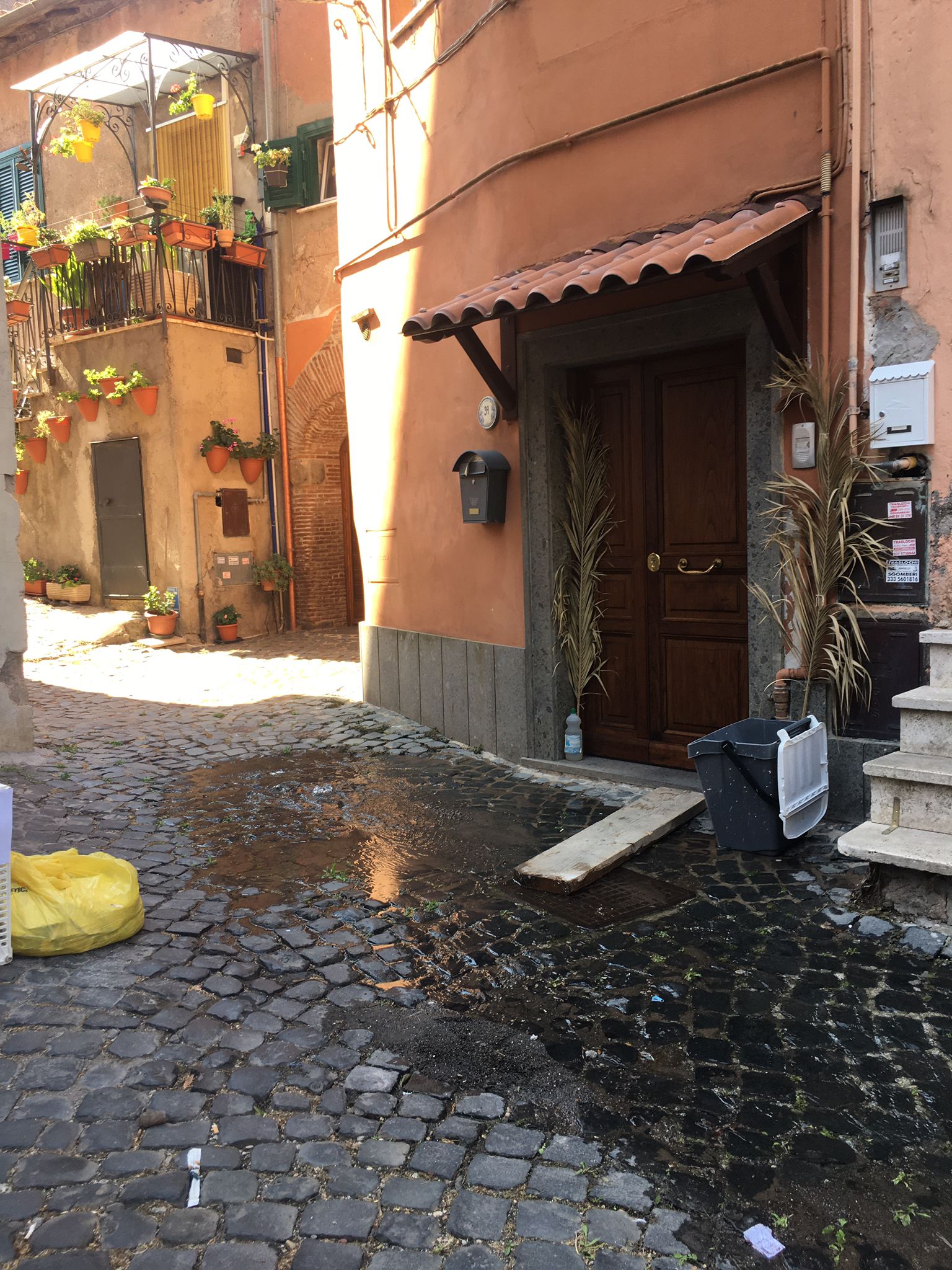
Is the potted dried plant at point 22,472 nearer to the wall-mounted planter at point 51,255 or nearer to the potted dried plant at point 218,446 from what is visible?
the wall-mounted planter at point 51,255

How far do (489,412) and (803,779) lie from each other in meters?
3.19

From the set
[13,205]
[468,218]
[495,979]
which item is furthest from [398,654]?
[13,205]

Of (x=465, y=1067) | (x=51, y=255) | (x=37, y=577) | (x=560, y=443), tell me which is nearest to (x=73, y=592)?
(x=37, y=577)

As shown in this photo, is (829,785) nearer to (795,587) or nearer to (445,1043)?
(795,587)

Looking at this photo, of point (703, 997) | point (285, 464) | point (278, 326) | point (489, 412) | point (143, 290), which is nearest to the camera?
point (703, 997)

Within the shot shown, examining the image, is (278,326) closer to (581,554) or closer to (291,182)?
(291,182)

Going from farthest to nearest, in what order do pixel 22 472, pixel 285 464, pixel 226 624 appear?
pixel 22 472 → pixel 285 464 → pixel 226 624

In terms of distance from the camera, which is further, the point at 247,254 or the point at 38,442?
the point at 38,442

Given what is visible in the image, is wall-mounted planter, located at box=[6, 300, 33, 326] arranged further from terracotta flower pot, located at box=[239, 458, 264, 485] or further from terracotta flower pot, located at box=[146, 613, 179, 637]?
terracotta flower pot, located at box=[146, 613, 179, 637]

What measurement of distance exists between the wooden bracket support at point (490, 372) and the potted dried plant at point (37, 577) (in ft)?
30.9

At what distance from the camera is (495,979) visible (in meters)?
3.55

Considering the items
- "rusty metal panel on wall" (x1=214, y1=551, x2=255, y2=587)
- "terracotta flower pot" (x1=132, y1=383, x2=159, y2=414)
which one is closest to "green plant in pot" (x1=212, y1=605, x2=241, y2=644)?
"rusty metal panel on wall" (x1=214, y1=551, x2=255, y2=587)

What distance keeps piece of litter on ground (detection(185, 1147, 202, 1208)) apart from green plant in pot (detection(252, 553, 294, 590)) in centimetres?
1088

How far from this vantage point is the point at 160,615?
12273mm
